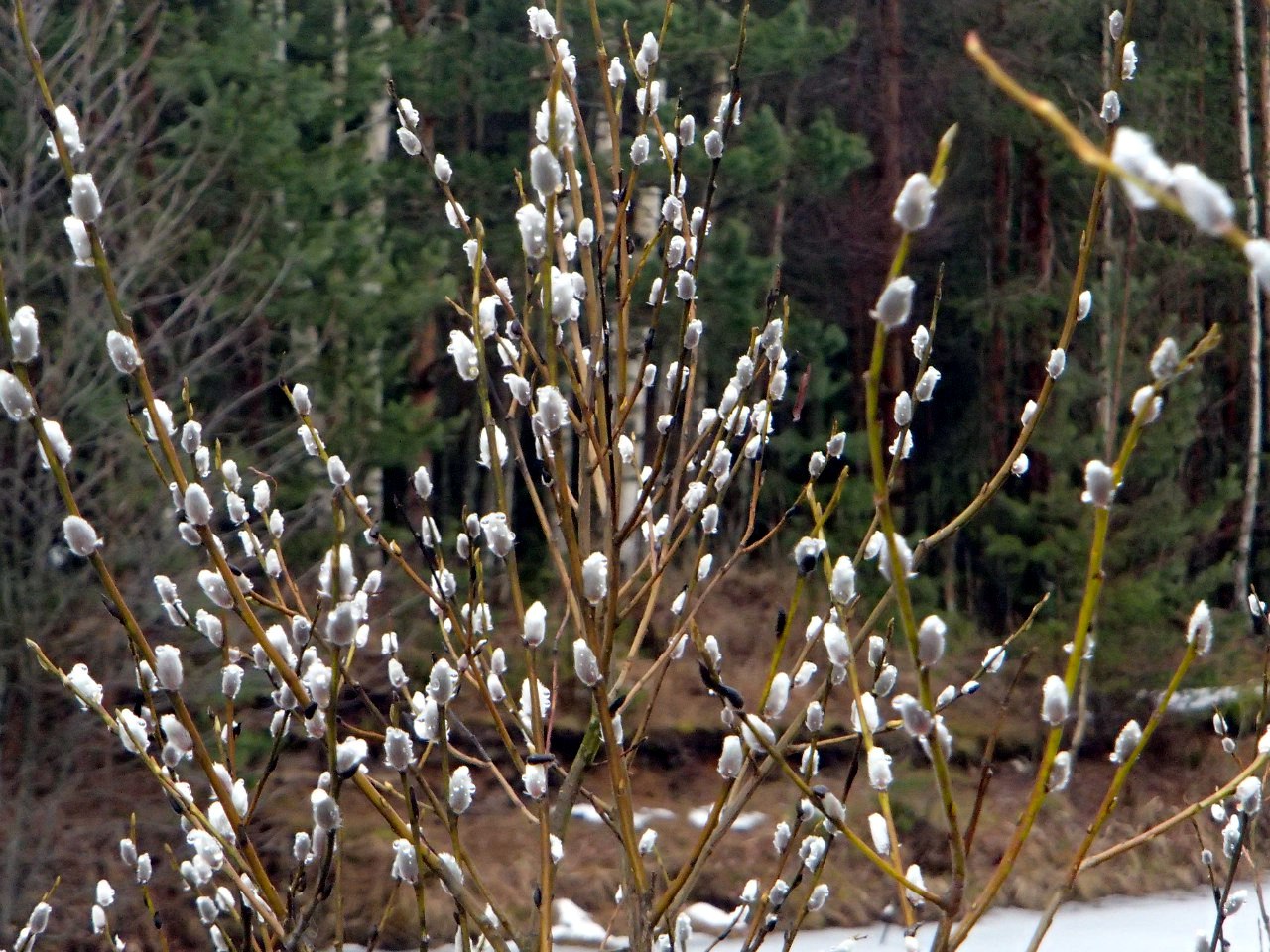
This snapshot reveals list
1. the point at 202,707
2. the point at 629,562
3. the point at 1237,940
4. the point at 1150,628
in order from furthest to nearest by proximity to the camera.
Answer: the point at 629,562 < the point at 1150,628 < the point at 1237,940 < the point at 202,707

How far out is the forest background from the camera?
6160 mm

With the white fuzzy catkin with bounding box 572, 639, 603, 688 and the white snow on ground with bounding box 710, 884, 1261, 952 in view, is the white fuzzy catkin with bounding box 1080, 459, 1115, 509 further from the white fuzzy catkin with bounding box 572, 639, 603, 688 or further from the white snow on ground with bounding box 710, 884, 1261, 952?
the white snow on ground with bounding box 710, 884, 1261, 952

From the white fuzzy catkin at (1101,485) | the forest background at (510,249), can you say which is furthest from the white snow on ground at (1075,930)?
the white fuzzy catkin at (1101,485)

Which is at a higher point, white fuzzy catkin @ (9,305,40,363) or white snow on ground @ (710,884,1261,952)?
white fuzzy catkin @ (9,305,40,363)

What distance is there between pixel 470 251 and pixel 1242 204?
1216 cm

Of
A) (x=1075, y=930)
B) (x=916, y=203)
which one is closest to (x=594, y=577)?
(x=916, y=203)

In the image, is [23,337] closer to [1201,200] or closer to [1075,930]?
[1201,200]

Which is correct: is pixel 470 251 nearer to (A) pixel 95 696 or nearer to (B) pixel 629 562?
(A) pixel 95 696

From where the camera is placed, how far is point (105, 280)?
3.77 ft

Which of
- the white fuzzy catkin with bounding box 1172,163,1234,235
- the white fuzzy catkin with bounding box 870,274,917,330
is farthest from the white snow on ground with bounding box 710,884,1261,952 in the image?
the white fuzzy catkin with bounding box 1172,163,1234,235

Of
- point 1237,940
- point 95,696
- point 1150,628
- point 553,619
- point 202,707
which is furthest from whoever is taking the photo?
point 1150,628

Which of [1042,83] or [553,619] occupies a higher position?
[1042,83]

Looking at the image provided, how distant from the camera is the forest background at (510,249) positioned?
6.16 meters

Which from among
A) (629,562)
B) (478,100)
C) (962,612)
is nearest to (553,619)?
(629,562)
